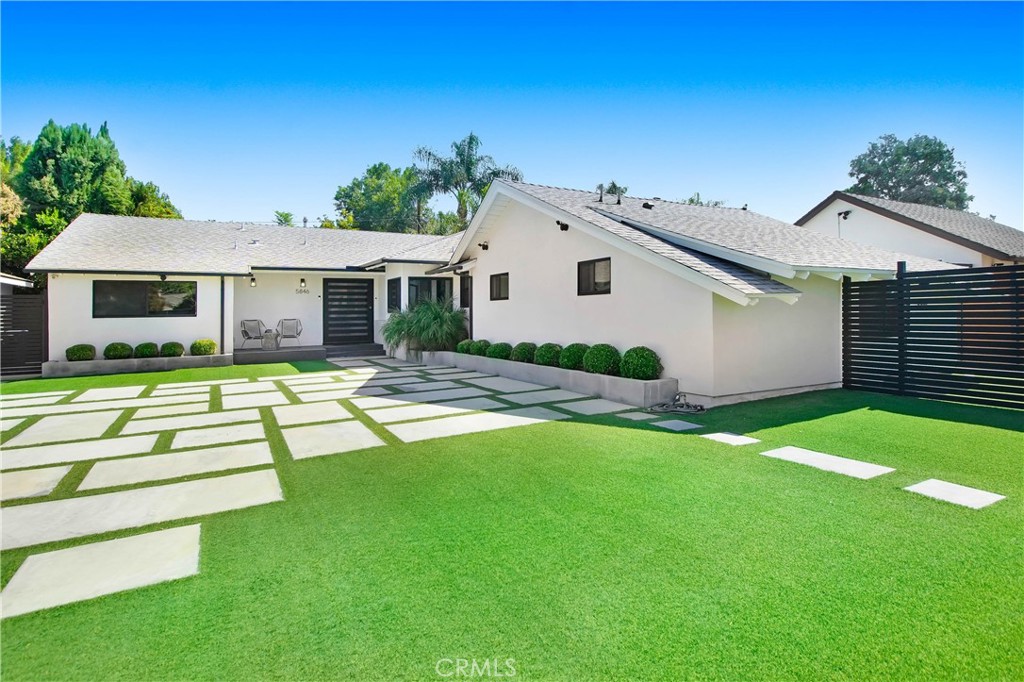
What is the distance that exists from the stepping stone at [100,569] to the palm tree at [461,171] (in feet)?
78.8

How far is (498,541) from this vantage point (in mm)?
3258

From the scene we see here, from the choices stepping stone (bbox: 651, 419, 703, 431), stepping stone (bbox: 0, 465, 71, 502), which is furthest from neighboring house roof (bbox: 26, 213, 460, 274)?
stepping stone (bbox: 651, 419, 703, 431)

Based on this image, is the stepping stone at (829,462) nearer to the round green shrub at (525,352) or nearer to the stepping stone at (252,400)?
the round green shrub at (525,352)

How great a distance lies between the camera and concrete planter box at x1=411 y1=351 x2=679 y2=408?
7.80m

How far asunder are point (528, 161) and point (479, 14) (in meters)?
15.9

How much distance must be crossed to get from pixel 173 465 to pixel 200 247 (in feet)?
41.4

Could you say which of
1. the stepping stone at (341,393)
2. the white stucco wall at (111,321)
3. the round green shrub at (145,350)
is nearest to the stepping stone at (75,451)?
the stepping stone at (341,393)

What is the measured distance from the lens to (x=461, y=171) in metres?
25.9

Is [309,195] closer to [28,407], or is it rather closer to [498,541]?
[28,407]

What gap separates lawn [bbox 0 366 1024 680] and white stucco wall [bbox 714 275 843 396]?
3.17 meters

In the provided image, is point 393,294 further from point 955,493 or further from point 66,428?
point 955,493

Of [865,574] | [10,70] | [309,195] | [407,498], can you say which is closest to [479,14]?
[10,70]

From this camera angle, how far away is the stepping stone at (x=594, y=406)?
745 centimetres

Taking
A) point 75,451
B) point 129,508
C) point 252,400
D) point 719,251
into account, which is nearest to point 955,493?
point 719,251
